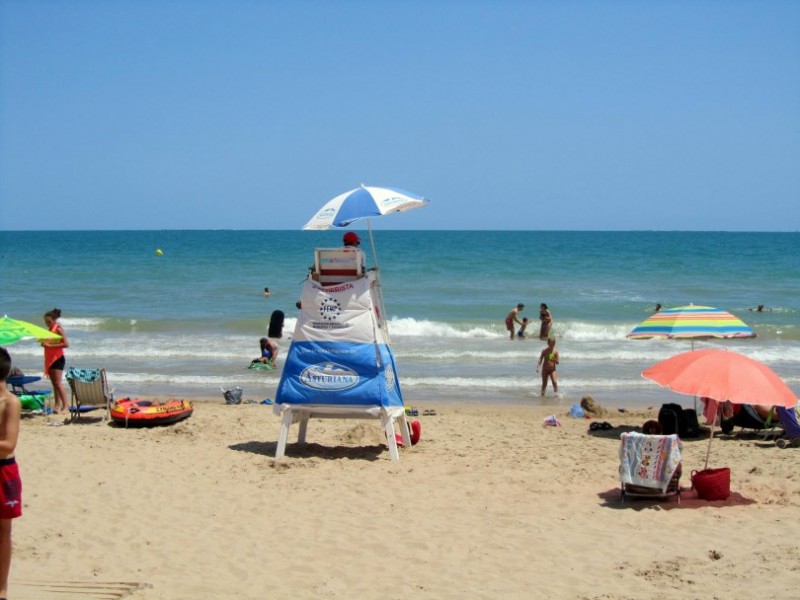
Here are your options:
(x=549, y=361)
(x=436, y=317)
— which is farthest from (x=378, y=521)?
(x=436, y=317)

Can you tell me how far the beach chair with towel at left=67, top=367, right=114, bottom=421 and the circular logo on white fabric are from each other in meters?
3.81

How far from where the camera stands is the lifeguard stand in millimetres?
8625

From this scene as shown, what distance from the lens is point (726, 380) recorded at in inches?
289

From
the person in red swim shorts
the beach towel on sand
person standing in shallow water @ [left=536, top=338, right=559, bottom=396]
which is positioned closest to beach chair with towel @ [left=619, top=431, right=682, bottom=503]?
the beach towel on sand

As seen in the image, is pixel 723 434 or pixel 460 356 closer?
pixel 723 434

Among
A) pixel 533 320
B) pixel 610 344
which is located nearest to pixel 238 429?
pixel 610 344

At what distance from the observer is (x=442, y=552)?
20.3 ft

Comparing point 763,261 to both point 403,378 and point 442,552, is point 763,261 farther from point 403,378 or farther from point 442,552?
point 442,552

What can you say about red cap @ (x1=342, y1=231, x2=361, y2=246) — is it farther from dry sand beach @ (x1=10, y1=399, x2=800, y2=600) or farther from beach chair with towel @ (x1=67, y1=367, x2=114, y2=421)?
beach chair with towel @ (x1=67, y1=367, x2=114, y2=421)

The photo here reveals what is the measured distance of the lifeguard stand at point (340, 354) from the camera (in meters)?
8.62

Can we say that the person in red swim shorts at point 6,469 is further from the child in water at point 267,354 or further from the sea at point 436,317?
the child in water at point 267,354

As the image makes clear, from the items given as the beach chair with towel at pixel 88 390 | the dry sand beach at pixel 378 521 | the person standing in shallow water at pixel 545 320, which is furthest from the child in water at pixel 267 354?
the person standing in shallow water at pixel 545 320

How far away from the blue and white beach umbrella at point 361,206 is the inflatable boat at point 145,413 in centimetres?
378

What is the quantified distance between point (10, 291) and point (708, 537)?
3322 cm
